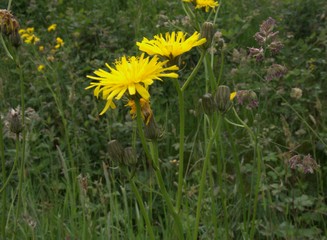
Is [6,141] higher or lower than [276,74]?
lower

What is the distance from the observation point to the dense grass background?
5.08ft

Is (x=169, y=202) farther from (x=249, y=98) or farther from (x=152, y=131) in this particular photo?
(x=249, y=98)

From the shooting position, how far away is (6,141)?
2488 millimetres

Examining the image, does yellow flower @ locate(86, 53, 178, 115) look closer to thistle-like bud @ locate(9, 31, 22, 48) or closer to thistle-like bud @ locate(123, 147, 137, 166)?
thistle-like bud @ locate(123, 147, 137, 166)

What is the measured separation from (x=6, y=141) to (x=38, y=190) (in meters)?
0.50

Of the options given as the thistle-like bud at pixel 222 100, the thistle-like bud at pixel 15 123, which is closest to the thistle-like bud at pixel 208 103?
the thistle-like bud at pixel 222 100

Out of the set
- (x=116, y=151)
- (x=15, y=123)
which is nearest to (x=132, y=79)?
(x=116, y=151)

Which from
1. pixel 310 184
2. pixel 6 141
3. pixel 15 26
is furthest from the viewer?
pixel 6 141

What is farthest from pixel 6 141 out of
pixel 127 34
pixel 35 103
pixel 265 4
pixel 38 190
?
pixel 265 4

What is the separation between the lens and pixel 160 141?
7.77ft

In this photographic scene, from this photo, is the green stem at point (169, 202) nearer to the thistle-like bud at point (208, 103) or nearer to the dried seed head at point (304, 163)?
the thistle-like bud at point (208, 103)

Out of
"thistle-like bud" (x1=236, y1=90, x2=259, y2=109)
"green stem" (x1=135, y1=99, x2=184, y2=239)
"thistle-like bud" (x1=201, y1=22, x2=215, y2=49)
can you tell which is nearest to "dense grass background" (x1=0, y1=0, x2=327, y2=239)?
"thistle-like bud" (x1=236, y1=90, x2=259, y2=109)

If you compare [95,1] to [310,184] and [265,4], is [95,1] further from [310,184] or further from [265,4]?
[310,184]

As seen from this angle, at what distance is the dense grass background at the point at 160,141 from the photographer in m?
1.55
